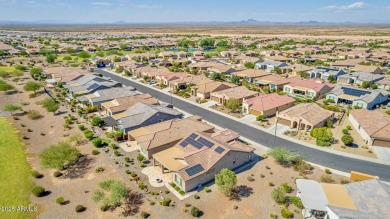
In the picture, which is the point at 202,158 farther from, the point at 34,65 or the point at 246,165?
the point at 34,65

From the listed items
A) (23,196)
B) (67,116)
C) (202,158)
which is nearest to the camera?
(23,196)

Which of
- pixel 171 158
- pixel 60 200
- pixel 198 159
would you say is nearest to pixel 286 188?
pixel 198 159

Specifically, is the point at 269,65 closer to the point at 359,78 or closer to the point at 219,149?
the point at 359,78

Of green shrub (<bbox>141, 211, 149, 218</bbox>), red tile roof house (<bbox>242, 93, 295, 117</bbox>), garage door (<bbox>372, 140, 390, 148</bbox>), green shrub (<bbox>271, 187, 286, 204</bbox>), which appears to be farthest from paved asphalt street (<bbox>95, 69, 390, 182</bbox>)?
green shrub (<bbox>141, 211, 149, 218</bbox>)

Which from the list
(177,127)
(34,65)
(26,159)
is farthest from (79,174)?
(34,65)

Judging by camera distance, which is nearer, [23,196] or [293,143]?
[23,196]

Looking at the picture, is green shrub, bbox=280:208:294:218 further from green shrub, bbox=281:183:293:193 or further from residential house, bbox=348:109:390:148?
residential house, bbox=348:109:390:148

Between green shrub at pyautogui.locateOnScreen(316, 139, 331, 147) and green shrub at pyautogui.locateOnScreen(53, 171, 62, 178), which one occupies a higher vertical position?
green shrub at pyautogui.locateOnScreen(316, 139, 331, 147)
